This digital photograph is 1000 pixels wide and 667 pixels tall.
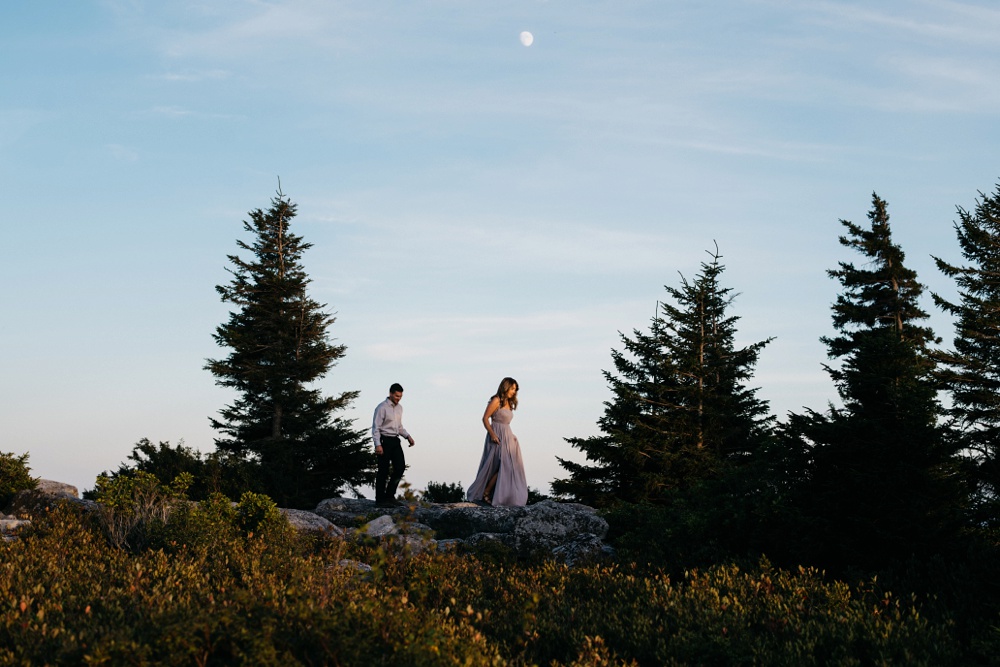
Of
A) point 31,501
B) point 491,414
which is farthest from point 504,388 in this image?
point 31,501

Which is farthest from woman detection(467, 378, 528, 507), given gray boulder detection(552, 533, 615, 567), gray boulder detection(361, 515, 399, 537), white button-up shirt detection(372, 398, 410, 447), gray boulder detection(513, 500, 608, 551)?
gray boulder detection(552, 533, 615, 567)

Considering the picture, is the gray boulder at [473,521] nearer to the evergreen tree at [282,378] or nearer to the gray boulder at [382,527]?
the gray boulder at [382,527]

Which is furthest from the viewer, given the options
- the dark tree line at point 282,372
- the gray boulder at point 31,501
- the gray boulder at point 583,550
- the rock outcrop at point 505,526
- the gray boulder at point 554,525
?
the dark tree line at point 282,372

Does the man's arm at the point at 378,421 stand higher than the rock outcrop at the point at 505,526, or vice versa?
the man's arm at the point at 378,421

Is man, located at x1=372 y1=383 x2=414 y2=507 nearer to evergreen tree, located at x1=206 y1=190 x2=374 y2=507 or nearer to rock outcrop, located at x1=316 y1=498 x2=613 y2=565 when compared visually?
rock outcrop, located at x1=316 y1=498 x2=613 y2=565

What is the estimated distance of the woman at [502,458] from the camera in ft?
56.9

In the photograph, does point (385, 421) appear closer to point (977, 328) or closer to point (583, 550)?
point (583, 550)

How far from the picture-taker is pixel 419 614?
7.84m

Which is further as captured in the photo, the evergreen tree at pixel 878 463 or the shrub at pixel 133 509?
the shrub at pixel 133 509

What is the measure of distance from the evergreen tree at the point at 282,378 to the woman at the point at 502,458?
9.48 m

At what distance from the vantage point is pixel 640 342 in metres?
23.1

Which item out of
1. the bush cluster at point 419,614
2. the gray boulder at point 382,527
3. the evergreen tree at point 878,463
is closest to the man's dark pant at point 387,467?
the gray boulder at point 382,527

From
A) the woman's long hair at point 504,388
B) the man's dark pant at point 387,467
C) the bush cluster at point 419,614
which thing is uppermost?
the woman's long hair at point 504,388

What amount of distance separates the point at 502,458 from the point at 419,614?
9734 millimetres
